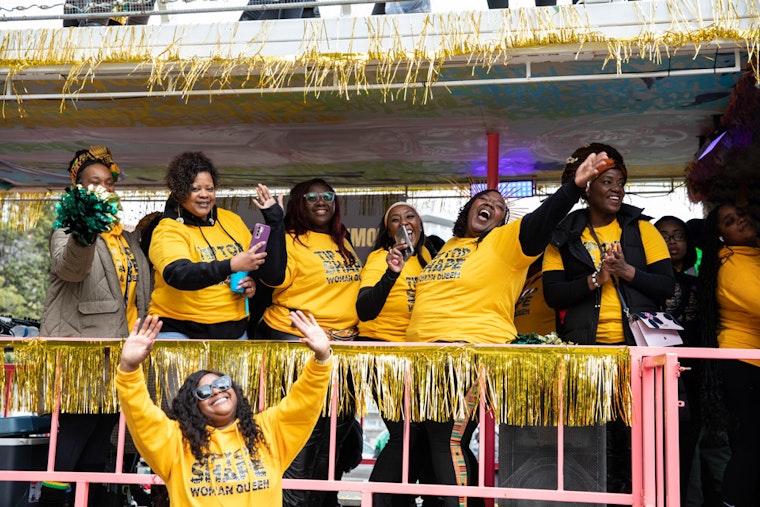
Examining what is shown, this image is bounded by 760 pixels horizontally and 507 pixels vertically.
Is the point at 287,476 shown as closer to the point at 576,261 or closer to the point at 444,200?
the point at 576,261

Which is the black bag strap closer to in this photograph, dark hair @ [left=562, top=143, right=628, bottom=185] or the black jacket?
the black jacket

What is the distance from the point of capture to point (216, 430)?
3.72m

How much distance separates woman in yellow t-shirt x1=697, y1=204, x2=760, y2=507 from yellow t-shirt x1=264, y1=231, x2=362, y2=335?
2.09m

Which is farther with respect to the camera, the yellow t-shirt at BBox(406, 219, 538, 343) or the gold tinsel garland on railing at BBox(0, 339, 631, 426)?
the yellow t-shirt at BBox(406, 219, 538, 343)

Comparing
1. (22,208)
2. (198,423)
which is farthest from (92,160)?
(22,208)

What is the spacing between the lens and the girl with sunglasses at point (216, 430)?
11.8ft

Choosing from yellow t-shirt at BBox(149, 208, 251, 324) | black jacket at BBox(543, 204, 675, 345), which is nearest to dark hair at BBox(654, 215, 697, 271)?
black jacket at BBox(543, 204, 675, 345)

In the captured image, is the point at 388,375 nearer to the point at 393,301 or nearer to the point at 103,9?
the point at 393,301

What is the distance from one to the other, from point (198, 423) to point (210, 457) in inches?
6.0

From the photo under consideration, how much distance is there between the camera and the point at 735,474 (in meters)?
4.54

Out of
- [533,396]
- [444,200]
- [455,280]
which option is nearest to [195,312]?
[455,280]

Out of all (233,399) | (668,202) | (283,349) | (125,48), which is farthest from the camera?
(668,202)

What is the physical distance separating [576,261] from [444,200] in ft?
14.0

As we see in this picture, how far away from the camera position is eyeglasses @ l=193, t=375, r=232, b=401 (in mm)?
3668
